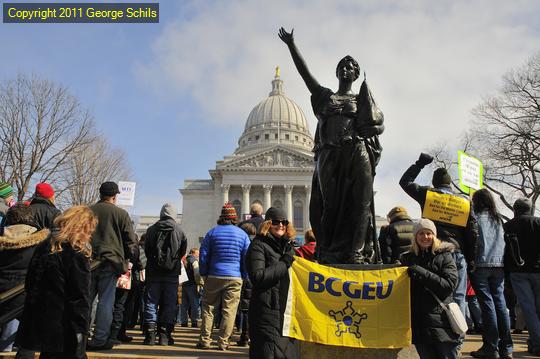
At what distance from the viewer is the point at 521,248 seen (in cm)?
581

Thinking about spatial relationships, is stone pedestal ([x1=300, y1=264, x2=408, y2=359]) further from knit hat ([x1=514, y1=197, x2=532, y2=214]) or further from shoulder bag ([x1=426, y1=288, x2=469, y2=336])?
knit hat ([x1=514, y1=197, x2=532, y2=214])

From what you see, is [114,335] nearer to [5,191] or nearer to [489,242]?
[5,191]

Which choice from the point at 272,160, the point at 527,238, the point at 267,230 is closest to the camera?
the point at 267,230

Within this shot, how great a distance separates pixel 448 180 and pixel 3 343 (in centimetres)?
593

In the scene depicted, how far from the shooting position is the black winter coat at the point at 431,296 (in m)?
3.68

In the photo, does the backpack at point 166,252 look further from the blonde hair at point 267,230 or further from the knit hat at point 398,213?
the knit hat at point 398,213

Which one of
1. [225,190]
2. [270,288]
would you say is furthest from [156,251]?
[225,190]

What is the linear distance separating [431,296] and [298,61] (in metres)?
2.86

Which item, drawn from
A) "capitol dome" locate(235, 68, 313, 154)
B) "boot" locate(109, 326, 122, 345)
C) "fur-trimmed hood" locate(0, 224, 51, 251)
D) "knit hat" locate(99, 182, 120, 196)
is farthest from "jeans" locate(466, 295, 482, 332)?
"capitol dome" locate(235, 68, 313, 154)

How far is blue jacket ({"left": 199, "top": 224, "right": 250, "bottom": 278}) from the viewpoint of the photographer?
6.27 m

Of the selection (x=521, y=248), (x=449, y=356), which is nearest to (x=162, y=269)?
(x=449, y=356)

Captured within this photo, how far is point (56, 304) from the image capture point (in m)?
3.67

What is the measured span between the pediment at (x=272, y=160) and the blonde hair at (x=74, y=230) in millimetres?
58906

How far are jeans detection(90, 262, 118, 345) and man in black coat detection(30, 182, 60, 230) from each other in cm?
112
